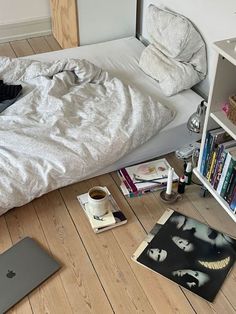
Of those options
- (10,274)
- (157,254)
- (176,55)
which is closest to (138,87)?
(176,55)

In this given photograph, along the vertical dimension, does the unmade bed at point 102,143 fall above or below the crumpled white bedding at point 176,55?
below

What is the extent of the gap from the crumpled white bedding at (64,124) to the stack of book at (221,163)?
1.02 feet

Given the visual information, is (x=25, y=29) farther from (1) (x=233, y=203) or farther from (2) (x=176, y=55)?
(1) (x=233, y=203)

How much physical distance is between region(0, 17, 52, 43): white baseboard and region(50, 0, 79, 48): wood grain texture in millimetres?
101

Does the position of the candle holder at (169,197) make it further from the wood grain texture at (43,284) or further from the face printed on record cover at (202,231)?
the wood grain texture at (43,284)

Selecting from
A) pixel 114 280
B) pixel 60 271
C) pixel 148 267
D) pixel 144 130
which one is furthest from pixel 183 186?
pixel 60 271

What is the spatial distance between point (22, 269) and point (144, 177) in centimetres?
73

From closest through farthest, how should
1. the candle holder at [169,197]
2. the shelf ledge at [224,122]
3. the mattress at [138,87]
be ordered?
the shelf ledge at [224,122] < the candle holder at [169,197] < the mattress at [138,87]

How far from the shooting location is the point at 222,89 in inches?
67.0

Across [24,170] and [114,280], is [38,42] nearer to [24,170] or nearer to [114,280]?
[24,170]

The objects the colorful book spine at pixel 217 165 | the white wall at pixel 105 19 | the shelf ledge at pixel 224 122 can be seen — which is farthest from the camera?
the white wall at pixel 105 19

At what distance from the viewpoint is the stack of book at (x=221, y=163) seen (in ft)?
5.62

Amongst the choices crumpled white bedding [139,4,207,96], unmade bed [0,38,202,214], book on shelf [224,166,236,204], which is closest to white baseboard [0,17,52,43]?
unmade bed [0,38,202,214]

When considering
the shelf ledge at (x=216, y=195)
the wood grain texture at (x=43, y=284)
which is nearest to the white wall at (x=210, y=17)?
the shelf ledge at (x=216, y=195)
